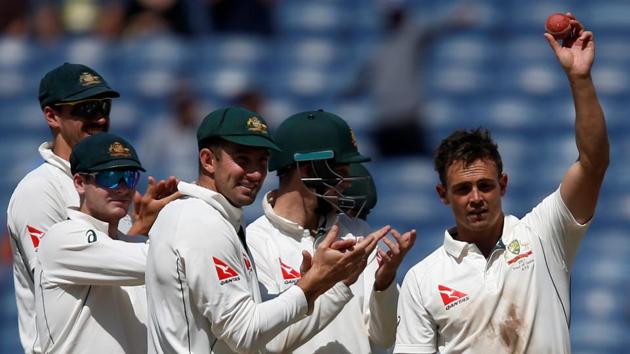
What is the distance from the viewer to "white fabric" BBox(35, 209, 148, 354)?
429 centimetres

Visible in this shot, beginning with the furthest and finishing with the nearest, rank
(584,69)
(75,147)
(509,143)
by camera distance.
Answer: (509,143)
(75,147)
(584,69)

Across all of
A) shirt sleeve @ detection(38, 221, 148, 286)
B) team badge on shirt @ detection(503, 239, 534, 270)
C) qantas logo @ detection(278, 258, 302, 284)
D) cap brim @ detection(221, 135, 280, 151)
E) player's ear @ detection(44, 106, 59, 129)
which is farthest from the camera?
player's ear @ detection(44, 106, 59, 129)

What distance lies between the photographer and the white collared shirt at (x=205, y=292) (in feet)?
12.7

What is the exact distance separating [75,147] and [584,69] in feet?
5.60

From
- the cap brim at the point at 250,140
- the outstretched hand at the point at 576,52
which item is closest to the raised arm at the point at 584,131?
the outstretched hand at the point at 576,52

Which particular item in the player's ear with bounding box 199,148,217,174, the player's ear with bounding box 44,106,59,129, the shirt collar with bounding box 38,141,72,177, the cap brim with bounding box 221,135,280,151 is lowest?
the shirt collar with bounding box 38,141,72,177

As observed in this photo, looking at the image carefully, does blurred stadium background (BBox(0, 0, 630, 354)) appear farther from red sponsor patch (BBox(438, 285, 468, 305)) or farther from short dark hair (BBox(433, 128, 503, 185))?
red sponsor patch (BBox(438, 285, 468, 305))

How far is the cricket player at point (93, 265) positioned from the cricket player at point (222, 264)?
1.15 feet

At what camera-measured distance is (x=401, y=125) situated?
10602 millimetres

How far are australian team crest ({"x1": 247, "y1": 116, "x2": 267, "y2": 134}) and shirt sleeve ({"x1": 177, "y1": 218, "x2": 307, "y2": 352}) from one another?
323mm

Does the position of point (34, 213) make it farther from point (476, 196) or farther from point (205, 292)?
point (476, 196)

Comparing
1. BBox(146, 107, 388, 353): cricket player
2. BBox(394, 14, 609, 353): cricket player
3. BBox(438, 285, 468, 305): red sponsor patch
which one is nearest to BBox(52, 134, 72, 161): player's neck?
BBox(146, 107, 388, 353): cricket player

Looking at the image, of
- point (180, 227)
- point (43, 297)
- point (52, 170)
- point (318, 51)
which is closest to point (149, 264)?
point (180, 227)

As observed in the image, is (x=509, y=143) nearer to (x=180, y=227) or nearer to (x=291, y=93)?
(x=291, y=93)
